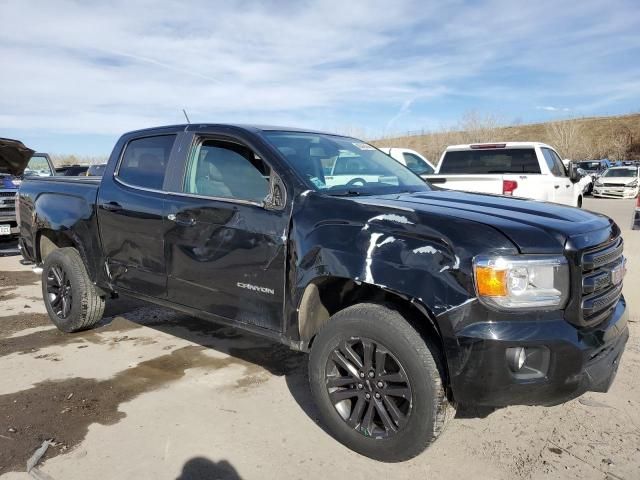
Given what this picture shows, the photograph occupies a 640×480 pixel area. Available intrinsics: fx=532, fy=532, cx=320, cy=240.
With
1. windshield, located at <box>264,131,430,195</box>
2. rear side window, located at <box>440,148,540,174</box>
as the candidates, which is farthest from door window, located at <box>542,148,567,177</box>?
windshield, located at <box>264,131,430,195</box>

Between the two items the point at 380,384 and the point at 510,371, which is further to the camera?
the point at 380,384

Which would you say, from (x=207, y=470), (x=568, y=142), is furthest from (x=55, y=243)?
(x=568, y=142)

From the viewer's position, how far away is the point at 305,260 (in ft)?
10.0

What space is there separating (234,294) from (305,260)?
0.70 metres

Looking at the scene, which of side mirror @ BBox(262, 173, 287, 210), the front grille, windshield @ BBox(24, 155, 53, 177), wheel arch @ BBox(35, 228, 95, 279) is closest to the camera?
the front grille

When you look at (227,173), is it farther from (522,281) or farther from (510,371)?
(510,371)

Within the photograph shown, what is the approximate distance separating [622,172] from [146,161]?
1002 inches

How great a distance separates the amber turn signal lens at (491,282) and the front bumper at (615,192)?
2435cm

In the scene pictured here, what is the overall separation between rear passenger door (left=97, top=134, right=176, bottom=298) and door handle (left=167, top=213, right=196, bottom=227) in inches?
4.6

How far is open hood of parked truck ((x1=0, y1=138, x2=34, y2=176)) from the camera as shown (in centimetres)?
1106

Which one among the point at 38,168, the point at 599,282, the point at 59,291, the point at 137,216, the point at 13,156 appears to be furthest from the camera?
the point at 38,168

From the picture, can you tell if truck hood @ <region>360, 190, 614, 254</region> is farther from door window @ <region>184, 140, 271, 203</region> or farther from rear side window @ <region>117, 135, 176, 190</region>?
rear side window @ <region>117, 135, 176, 190</region>

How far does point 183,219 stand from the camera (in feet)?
12.3

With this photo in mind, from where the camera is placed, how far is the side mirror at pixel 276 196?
3.23m
